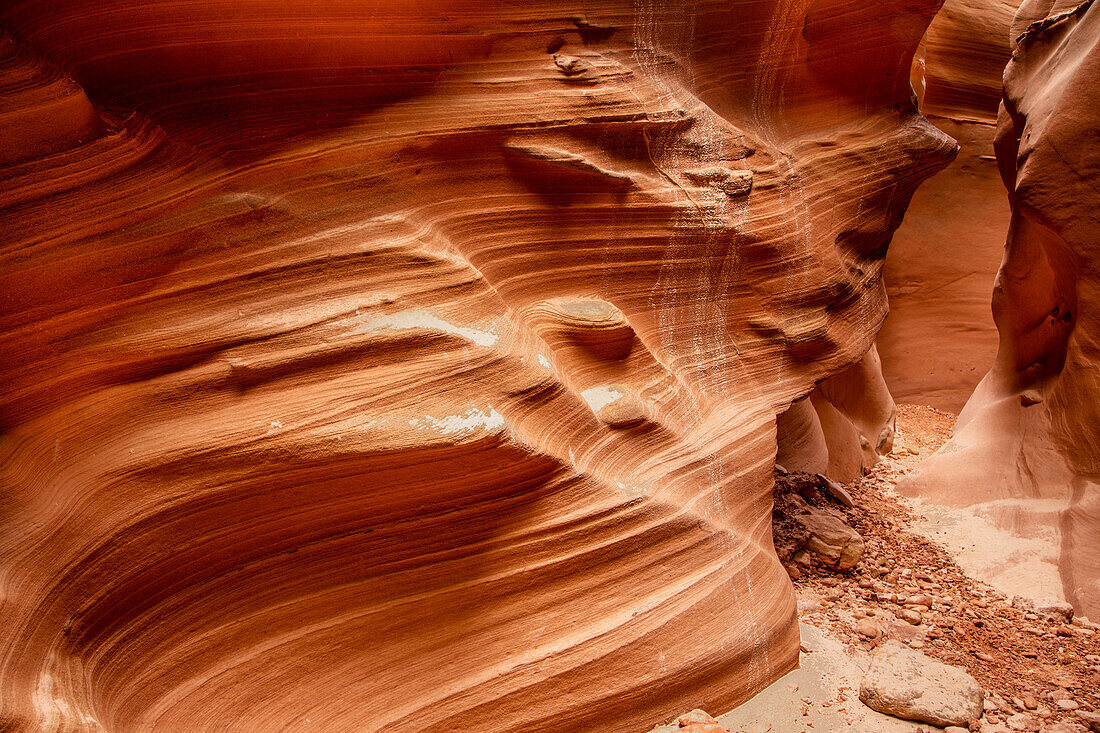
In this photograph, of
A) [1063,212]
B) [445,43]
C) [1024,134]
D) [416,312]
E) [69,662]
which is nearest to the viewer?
[69,662]

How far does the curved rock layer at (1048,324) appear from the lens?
14.9 feet

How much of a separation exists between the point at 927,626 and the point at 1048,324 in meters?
2.66

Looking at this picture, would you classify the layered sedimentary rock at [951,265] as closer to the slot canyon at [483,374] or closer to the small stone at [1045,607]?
the slot canyon at [483,374]

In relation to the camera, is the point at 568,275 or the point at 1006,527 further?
the point at 1006,527

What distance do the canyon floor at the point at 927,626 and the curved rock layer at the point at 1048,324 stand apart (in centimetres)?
25

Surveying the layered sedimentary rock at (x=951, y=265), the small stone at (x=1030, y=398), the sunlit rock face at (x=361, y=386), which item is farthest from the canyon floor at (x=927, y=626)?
the layered sedimentary rock at (x=951, y=265)

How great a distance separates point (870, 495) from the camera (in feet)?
19.1

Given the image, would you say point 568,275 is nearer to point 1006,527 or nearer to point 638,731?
point 638,731

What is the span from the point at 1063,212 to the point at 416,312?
418 cm

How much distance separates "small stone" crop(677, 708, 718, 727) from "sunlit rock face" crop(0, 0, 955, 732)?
68 mm

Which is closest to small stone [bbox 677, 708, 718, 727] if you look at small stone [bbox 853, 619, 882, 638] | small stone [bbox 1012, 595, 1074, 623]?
small stone [bbox 853, 619, 882, 638]

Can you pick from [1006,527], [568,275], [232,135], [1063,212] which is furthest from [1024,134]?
[232,135]

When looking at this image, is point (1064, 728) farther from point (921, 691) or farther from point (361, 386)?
point (361, 386)

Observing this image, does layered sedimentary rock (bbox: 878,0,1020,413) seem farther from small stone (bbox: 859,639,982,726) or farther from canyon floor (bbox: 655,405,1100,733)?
small stone (bbox: 859,639,982,726)
